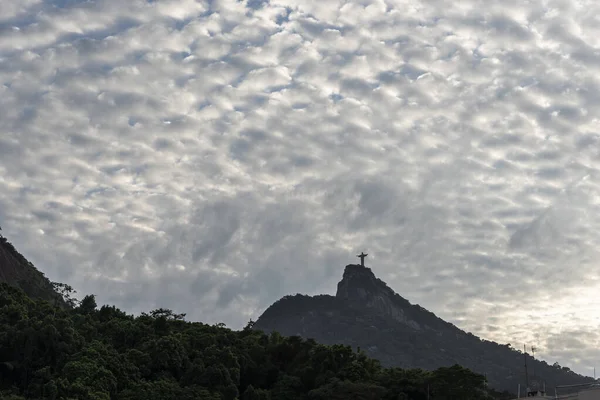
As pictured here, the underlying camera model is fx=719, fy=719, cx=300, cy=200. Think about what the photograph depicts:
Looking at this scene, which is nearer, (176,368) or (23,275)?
(176,368)

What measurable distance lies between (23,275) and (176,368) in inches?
2879

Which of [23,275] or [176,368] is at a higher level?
[23,275]

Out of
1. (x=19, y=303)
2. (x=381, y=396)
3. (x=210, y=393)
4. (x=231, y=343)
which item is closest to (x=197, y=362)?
(x=210, y=393)

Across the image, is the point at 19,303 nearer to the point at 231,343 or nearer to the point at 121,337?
the point at 121,337

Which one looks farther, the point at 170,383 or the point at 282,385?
the point at 282,385

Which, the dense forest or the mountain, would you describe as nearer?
the dense forest

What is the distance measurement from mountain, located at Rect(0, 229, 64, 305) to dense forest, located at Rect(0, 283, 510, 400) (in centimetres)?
4146

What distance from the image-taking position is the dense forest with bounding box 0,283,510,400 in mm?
77312

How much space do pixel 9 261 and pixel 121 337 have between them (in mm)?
61269

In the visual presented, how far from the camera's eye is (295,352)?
100062 millimetres

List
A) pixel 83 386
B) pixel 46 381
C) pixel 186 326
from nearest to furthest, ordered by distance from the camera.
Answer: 1. pixel 83 386
2. pixel 46 381
3. pixel 186 326

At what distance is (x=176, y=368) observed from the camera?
3433 inches

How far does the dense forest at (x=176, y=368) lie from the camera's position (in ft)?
254

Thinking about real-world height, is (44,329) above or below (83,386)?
above
